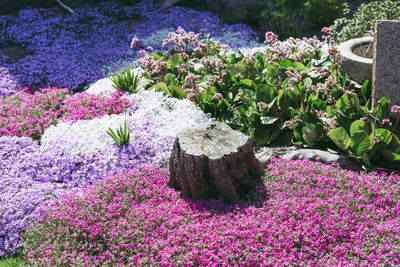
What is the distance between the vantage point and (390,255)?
12.9ft

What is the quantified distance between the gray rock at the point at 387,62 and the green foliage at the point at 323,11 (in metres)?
5.76

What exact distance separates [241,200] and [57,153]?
3441 mm

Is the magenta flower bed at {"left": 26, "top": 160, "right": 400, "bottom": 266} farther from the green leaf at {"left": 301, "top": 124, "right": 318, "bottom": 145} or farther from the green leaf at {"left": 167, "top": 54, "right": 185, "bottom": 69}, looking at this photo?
the green leaf at {"left": 167, "top": 54, "right": 185, "bottom": 69}

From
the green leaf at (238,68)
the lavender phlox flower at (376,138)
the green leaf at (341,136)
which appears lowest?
the green leaf at (341,136)

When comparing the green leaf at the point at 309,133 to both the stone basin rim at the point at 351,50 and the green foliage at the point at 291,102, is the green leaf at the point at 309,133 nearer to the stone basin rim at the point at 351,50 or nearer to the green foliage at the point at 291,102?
the green foliage at the point at 291,102

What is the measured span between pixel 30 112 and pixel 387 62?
7216 mm

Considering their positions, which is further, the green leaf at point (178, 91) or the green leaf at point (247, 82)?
the green leaf at point (178, 91)

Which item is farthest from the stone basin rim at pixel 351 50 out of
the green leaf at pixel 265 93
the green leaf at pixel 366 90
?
the green leaf at pixel 265 93

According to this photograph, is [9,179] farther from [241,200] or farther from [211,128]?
[241,200]

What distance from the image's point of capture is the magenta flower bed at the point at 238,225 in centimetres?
411

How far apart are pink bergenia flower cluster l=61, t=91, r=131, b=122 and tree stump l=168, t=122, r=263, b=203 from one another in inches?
120

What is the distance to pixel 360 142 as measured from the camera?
17.5 feet

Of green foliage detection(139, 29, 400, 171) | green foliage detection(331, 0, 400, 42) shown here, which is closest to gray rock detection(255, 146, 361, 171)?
green foliage detection(139, 29, 400, 171)

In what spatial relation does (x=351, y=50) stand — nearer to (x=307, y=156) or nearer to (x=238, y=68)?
(x=238, y=68)
